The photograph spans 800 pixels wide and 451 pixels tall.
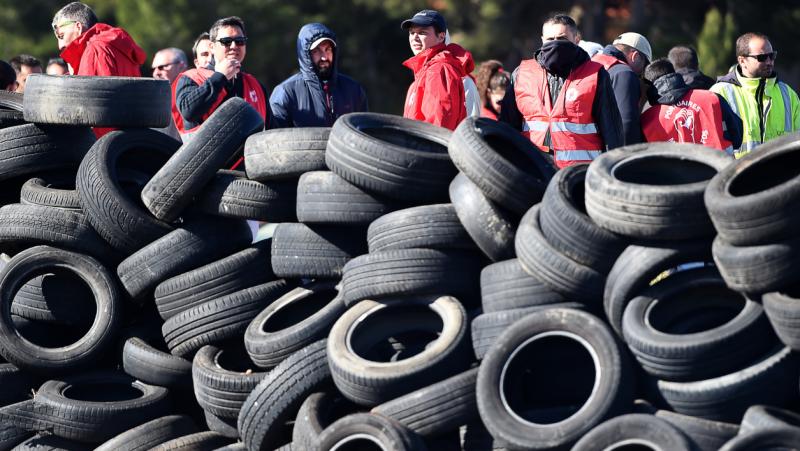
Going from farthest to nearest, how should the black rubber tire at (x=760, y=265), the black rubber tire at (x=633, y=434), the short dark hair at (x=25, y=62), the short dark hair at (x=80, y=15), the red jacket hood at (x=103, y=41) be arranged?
the short dark hair at (x=25, y=62) < the short dark hair at (x=80, y=15) < the red jacket hood at (x=103, y=41) < the black rubber tire at (x=760, y=265) < the black rubber tire at (x=633, y=434)

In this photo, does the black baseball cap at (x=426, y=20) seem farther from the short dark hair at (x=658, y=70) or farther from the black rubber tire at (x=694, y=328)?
the black rubber tire at (x=694, y=328)

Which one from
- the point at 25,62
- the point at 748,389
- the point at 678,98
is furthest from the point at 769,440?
the point at 25,62

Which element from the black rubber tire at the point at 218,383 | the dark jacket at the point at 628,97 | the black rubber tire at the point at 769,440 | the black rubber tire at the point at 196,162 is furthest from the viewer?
the dark jacket at the point at 628,97

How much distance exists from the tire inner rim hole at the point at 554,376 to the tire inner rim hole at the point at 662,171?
1.06 meters

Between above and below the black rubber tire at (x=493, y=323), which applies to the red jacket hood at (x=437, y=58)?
above

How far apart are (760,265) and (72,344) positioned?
4.70 meters

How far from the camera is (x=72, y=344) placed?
343 inches

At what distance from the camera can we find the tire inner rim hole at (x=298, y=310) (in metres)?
8.40

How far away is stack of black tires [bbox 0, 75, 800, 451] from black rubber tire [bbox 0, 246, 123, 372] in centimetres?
2

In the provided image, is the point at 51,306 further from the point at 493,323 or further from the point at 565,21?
the point at 565,21

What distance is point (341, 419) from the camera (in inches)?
285

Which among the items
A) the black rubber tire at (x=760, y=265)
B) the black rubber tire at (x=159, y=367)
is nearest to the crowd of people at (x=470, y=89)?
the black rubber tire at (x=159, y=367)

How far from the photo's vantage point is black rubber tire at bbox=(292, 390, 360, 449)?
291 inches

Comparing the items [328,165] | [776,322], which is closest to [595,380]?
[776,322]
